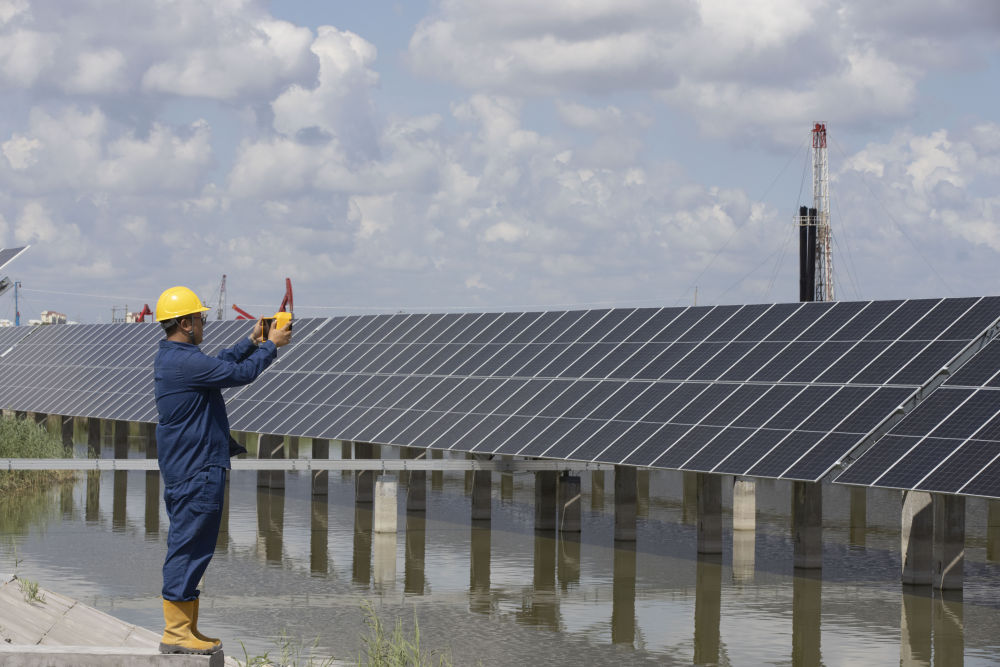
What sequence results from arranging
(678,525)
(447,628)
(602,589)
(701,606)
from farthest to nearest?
(678,525) < (602,589) < (701,606) < (447,628)

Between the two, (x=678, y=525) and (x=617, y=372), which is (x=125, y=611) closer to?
(x=617, y=372)

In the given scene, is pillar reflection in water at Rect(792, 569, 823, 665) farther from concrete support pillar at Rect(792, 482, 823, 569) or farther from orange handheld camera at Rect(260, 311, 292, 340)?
orange handheld camera at Rect(260, 311, 292, 340)

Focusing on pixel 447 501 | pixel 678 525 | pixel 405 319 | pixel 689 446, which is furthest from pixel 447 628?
pixel 405 319

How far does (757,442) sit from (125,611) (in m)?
12.1

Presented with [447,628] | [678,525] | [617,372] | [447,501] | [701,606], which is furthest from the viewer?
[447,501]

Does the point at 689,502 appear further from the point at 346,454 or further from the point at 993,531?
the point at 346,454

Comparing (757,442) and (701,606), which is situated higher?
(757,442)

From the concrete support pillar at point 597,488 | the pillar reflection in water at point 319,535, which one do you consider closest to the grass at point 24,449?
the pillar reflection in water at point 319,535

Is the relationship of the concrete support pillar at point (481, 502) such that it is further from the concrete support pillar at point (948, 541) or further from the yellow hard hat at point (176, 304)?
the yellow hard hat at point (176, 304)

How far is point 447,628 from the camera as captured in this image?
22469 millimetres

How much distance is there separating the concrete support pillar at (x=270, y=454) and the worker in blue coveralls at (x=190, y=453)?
30.6 metres

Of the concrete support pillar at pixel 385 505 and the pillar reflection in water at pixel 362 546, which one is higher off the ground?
the concrete support pillar at pixel 385 505

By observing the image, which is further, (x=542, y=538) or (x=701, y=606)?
(x=542, y=538)

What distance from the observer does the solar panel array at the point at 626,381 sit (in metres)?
26.5
